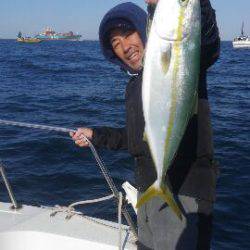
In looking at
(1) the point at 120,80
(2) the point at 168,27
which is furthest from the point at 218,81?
(2) the point at 168,27

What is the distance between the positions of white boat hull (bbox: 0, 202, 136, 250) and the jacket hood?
1.65 m

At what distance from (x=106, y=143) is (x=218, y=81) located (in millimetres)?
24408

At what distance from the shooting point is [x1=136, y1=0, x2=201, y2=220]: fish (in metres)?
2.28

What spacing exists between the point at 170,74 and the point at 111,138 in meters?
1.52

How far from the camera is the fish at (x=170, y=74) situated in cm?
228

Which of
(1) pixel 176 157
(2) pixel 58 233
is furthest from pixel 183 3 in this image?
(2) pixel 58 233

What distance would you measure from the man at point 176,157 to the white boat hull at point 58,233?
30.5 inches

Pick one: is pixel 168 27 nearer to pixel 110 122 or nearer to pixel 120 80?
pixel 110 122

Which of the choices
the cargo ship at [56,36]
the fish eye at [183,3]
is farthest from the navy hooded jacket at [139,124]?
the cargo ship at [56,36]

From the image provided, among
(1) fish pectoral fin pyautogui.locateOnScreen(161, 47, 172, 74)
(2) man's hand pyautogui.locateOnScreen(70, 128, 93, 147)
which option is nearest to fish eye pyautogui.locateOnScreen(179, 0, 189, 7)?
(1) fish pectoral fin pyautogui.locateOnScreen(161, 47, 172, 74)

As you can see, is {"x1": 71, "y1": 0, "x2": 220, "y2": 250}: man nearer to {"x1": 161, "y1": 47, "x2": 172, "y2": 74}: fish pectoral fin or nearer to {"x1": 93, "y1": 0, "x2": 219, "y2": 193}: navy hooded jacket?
{"x1": 93, "y1": 0, "x2": 219, "y2": 193}: navy hooded jacket

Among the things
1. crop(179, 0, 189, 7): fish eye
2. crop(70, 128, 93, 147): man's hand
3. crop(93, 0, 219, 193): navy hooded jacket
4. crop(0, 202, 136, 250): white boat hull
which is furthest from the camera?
crop(0, 202, 136, 250): white boat hull

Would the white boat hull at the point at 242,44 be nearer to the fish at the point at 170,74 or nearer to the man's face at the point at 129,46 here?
the man's face at the point at 129,46

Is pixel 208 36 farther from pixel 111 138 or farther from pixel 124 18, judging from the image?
pixel 111 138
